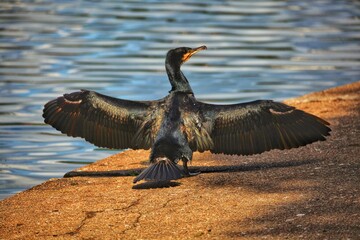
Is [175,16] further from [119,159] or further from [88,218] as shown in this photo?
[88,218]

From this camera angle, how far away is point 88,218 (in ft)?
25.6

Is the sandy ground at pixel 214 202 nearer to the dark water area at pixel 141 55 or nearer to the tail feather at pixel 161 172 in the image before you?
the tail feather at pixel 161 172

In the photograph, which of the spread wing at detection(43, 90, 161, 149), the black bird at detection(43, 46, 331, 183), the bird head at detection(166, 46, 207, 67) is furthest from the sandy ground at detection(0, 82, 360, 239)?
the bird head at detection(166, 46, 207, 67)

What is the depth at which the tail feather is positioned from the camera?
8344 mm

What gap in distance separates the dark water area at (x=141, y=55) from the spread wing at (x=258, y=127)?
7.50ft

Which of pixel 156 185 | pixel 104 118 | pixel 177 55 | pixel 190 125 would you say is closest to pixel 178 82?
pixel 177 55

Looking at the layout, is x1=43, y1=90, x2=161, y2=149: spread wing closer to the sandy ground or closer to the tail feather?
the sandy ground

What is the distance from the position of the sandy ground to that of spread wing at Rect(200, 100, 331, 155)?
0.85 ft

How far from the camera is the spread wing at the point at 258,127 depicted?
29.6 feet

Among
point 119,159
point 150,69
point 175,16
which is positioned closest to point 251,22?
point 175,16

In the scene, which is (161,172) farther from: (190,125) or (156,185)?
(190,125)

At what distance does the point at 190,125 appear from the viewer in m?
9.04

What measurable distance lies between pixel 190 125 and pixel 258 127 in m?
0.62

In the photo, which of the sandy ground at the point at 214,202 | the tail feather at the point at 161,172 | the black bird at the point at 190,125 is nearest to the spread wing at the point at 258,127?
the black bird at the point at 190,125
